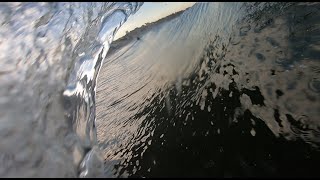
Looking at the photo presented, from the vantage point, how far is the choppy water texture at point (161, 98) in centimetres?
112

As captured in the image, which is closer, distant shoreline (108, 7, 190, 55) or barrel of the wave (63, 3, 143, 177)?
barrel of the wave (63, 3, 143, 177)

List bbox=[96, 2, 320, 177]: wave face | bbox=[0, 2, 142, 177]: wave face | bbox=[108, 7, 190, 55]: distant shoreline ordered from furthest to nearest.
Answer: bbox=[108, 7, 190, 55]: distant shoreline < bbox=[96, 2, 320, 177]: wave face < bbox=[0, 2, 142, 177]: wave face

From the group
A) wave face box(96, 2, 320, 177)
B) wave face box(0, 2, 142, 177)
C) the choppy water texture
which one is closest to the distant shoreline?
wave face box(96, 2, 320, 177)

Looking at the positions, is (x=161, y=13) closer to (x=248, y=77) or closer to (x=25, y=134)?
(x=248, y=77)

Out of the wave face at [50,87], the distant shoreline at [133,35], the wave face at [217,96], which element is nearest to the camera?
the wave face at [50,87]

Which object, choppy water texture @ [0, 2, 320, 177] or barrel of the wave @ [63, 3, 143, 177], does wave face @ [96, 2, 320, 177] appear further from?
barrel of the wave @ [63, 3, 143, 177]

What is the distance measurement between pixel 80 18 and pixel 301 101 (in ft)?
3.41

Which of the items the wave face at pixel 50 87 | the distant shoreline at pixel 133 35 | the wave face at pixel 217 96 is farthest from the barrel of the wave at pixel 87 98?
the distant shoreline at pixel 133 35

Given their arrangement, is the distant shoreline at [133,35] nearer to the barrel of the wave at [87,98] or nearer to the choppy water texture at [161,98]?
the choppy water texture at [161,98]

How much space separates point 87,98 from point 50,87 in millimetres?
138

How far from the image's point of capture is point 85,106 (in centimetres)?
125

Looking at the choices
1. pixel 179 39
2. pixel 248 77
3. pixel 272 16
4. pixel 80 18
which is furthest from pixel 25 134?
pixel 272 16

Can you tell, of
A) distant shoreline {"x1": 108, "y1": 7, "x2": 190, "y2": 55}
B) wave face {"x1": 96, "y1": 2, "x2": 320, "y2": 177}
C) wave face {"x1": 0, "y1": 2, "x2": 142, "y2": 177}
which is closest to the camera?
wave face {"x1": 0, "y1": 2, "x2": 142, "y2": 177}

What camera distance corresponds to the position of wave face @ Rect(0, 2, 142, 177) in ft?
3.37
